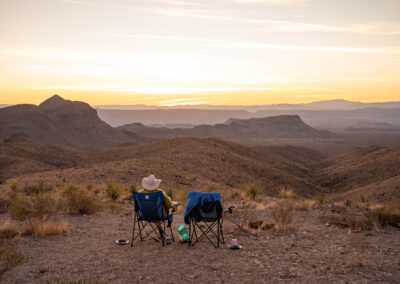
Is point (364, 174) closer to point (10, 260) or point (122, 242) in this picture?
point (122, 242)

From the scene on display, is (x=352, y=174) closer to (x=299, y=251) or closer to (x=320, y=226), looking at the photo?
(x=320, y=226)

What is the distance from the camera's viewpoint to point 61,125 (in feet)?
326

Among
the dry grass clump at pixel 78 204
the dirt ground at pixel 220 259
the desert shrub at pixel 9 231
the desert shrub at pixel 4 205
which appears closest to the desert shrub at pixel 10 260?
the dirt ground at pixel 220 259

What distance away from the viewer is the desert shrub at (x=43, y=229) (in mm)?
7742

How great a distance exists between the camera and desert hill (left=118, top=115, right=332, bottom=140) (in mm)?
141000

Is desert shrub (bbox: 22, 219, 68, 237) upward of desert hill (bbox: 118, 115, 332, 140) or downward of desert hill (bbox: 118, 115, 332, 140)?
upward

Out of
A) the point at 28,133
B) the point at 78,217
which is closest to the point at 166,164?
the point at 78,217

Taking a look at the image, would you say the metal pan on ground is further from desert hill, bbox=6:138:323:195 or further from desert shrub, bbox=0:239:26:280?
desert hill, bbox=6:138:323:195

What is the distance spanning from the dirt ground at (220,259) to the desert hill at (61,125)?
87.5 m

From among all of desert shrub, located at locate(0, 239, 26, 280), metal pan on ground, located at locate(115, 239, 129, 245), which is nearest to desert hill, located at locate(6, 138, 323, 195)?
metal pan on ground, located at locate(115, 239, 129, 245)

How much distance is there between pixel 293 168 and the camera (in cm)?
4672

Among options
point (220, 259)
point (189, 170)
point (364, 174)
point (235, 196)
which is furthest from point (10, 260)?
point (364, 174)

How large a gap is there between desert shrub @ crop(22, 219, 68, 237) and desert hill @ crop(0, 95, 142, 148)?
86.0 m

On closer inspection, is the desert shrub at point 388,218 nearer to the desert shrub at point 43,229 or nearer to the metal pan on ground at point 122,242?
the metal pan on ground at point 122,242
